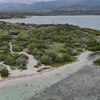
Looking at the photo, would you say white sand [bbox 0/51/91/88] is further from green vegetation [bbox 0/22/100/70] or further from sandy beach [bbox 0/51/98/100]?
green vegetation [bbox 0/22/100/70]

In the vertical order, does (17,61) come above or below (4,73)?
above

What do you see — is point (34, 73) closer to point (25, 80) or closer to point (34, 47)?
point (25, 80)

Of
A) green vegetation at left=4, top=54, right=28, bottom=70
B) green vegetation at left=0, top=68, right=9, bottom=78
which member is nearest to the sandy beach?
green vegetation at left=0, top=68, right=9, bottom=78

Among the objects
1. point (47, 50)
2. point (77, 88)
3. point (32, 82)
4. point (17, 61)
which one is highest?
point (17, 61)

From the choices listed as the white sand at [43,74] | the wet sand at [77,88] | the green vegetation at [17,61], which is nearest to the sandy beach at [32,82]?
the white sand at [43,74]

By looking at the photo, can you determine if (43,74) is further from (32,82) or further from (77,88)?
(77,88)

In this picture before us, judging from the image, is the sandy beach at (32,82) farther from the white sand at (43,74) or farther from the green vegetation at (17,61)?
the green vegetation at (17,61)

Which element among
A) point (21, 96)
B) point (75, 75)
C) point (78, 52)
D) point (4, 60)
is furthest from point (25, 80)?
point (78, 52)

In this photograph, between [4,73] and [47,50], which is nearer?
[4,73]

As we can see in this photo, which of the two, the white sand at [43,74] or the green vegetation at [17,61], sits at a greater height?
the green vegetation at [17,61]

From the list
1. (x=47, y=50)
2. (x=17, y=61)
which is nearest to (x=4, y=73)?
(x=17, y=61)

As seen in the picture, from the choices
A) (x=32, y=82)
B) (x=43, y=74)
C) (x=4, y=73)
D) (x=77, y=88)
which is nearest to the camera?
(x=77, y=88)
